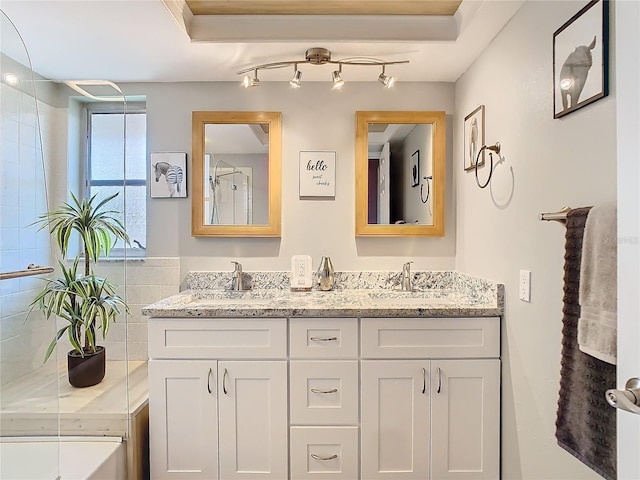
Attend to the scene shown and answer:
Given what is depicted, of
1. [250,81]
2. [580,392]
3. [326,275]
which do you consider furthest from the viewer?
[326,275]

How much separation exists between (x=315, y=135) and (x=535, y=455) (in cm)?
191

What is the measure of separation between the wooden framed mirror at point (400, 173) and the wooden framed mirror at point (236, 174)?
0.51m

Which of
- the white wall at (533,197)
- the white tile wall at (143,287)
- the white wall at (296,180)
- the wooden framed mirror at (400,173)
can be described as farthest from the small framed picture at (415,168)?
the white tile wall at (143,287)

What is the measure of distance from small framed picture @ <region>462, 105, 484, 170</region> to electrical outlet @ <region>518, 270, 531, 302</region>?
0.62 m

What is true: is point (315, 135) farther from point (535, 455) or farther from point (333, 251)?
point (535, 455)

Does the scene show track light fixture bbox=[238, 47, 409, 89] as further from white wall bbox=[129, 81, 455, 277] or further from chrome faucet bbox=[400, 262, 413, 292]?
chrome faucet bbox=[400, 262, 413, 292]

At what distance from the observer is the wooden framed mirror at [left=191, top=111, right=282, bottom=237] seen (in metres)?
2.33

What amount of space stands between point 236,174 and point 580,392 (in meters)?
1.94

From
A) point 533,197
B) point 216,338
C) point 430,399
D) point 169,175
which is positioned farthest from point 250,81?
point 430,399

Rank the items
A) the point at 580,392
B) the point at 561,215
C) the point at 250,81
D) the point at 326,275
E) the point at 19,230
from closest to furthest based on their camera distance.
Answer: the point at 580,392 < the point at 561,215 < the point at 19,230 < the point at 250,81 < the point at 326,275

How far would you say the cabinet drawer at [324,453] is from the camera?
1797 mm

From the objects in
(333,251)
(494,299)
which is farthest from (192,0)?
(494,299)

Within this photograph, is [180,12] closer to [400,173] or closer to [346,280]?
[400,173]

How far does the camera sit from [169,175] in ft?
7.70
